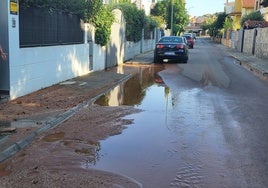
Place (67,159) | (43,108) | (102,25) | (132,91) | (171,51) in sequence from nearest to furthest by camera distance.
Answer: (67,159)
(43,108)
(132,91)
(102,25)
(171,51)

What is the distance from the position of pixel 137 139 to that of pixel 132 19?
2140 centimetres

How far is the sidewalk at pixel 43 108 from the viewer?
22.5 feet

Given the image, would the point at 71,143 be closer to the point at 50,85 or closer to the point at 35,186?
the point at 35,186

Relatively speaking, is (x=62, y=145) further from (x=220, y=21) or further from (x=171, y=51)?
(x=220, y=21)

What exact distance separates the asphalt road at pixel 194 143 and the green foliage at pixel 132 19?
576 inches

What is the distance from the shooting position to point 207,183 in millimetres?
5227

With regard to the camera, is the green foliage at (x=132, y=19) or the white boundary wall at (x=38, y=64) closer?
the white boundary wall at (x=38, y=64)

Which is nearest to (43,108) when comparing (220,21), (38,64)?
(38,64)

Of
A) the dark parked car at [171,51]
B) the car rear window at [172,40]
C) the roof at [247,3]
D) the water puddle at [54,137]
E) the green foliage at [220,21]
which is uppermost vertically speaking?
the roof at [247,3]

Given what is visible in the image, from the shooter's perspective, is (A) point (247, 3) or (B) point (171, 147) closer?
(B) point (171, 147)

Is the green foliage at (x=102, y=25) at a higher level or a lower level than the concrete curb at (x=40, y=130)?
higher

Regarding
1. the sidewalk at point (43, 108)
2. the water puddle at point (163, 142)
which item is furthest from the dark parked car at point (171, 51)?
the water puddle at point (163, 142)

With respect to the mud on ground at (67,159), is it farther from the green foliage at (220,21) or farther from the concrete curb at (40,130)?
the green foliage at (220,21)

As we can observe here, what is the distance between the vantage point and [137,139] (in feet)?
23.9
